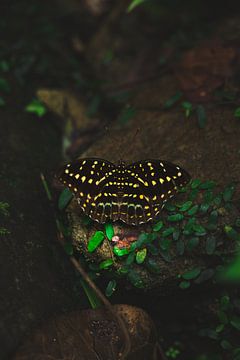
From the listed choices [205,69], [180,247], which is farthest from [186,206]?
[205,69]

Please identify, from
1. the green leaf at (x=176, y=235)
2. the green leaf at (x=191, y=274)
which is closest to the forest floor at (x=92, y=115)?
the green leaf at (x=191, y=274)

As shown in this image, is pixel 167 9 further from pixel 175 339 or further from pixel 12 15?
pixel 175 339

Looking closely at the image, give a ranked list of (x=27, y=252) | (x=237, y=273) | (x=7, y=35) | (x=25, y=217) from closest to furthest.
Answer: (x=237, y=273) → (x=27, y=252) → (x=25, y=217) → (x=7, y=35)

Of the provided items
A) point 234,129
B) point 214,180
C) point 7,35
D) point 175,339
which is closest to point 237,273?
point 214,180

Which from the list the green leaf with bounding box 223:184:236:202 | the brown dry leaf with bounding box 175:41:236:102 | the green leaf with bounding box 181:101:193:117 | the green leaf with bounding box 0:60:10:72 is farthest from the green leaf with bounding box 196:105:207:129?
the green leaf with bounding box 0:60:10:72

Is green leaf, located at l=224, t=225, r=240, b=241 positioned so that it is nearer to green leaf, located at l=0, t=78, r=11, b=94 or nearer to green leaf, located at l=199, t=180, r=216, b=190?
green leaf, located at l=199, t=180, r=216, b=190

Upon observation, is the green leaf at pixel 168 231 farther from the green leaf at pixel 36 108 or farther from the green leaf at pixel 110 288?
the green leaf at pixel 36 108

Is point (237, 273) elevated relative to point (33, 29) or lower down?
lower down
